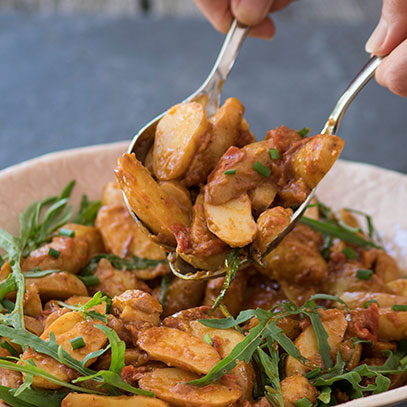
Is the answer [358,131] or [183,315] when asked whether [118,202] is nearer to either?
[183,315]

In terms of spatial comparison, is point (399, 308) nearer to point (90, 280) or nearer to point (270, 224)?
point (270, 224)

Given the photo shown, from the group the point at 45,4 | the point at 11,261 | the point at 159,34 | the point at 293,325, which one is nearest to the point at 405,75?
the point at 293,325

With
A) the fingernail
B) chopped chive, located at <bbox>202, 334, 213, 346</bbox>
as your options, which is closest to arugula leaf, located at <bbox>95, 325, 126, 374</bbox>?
chopped chive, located at <bbox>202, 334, 213, 346</bbox>

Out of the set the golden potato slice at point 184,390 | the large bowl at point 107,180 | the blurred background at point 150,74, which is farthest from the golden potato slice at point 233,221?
the blurred background at point 150,74

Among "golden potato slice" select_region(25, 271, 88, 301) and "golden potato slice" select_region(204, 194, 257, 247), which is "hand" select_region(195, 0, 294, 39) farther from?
"golden potato slice" select_region(25, 271, 88, 301)

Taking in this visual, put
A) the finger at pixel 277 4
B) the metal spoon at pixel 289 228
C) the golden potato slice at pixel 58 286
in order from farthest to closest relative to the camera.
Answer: the finger at pixel 277 4, the golden potato slice at pixel 58 286, the metal spoon at pixel 289 228

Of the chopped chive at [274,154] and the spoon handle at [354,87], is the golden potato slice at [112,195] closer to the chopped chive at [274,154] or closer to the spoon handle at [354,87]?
the chopped chive at [274,154]
